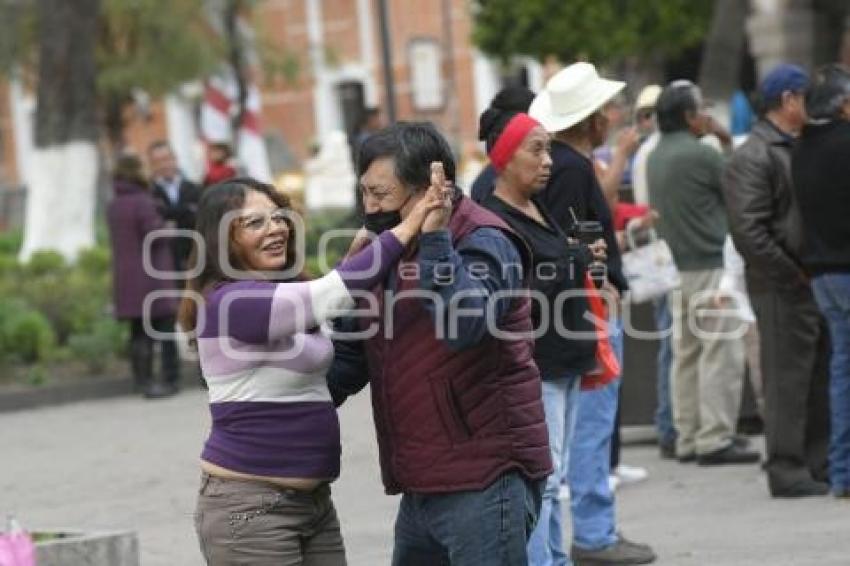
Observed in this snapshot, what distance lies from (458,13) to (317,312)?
4582 centimetres

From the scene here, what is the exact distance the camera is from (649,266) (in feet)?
35.9

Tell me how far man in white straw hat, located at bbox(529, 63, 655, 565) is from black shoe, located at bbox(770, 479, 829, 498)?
5.49 ft

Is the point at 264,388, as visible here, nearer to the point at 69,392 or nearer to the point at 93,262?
the point at 69,392

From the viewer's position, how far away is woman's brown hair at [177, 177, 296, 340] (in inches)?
245

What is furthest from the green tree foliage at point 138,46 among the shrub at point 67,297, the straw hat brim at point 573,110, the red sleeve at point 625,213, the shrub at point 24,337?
the straw hat brim at point 573,110

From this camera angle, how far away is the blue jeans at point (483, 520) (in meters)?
5.94

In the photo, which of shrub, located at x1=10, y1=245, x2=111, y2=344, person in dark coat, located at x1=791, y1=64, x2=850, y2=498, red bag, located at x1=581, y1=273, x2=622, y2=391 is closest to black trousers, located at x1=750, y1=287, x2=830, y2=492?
person in dark coat, located at x1=791, y1=64, x2=850, y2=498

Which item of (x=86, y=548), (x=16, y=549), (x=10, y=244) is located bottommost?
(x=10, y=244)

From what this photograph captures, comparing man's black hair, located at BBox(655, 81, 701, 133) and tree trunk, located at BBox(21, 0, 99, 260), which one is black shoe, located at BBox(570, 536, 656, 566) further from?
tree trunk, located at BBox(21, 0, 99, 260)

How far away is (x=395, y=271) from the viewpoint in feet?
19.5

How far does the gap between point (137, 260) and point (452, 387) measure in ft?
34.8

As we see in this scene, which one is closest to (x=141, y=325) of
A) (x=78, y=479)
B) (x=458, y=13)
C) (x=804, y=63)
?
(x=78, y=479)

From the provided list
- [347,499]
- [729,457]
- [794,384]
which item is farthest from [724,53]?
[794,384]

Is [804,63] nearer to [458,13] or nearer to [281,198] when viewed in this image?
[458,13]
